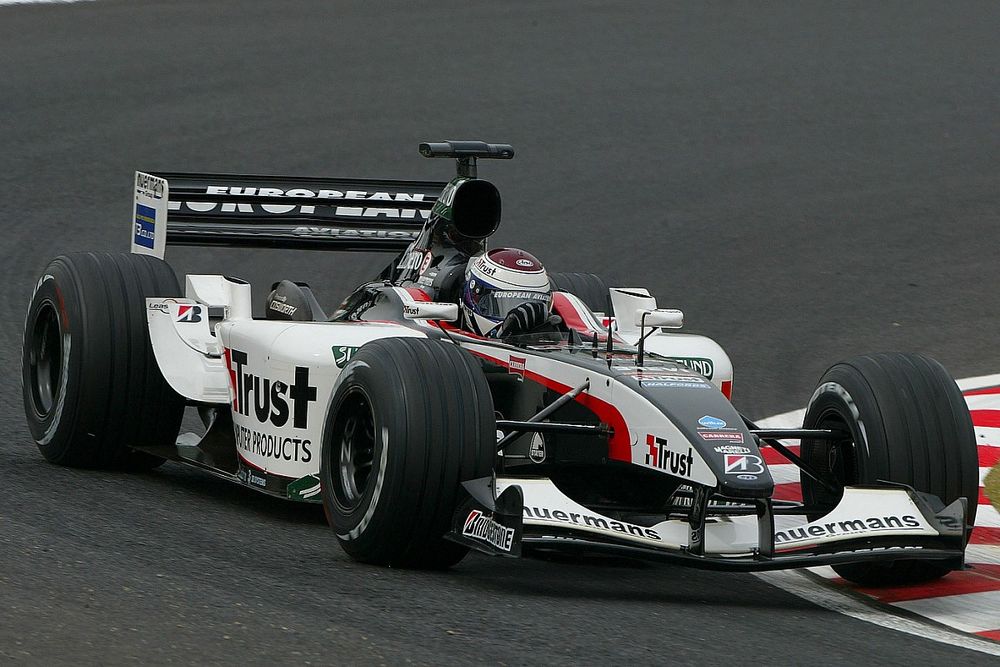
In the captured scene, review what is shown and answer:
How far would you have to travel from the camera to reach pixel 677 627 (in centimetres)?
541

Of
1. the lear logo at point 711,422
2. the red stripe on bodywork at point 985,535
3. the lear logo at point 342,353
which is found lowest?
the red stripe on bodywork at point 985,535

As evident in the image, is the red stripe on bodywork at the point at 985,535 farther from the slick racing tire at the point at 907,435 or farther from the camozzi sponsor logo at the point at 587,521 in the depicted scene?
the camozzi sponsor logo at the point at 587,521

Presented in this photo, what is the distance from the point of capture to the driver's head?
714 centimetres

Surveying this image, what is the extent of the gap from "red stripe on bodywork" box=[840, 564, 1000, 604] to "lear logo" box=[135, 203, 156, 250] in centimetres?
411

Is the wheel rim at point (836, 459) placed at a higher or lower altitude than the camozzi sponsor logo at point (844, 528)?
higher

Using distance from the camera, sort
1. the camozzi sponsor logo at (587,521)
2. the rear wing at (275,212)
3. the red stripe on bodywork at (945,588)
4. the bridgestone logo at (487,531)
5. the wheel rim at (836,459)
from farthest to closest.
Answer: the rear wing at (275,212), the wheel rim at (836,459), the red stripe on bodywork at (945,588), the camozzi sponsor logo at (587,521), the bridgestone logo at (487,531)

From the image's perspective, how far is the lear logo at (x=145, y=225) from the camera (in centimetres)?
862

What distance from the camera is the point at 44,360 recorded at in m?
8.30

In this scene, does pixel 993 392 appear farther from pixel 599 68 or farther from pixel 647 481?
pixel 599 68

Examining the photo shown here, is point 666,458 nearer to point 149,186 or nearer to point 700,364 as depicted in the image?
point 700,364

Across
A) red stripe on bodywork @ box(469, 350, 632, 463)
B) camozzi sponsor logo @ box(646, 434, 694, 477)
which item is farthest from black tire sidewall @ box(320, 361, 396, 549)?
camozzi sponsor logo @ box(646, 434, 694, 477)

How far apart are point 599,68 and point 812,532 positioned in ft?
46.4

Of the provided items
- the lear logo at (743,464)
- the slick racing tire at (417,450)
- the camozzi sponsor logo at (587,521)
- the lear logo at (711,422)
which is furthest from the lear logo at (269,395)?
the lear logo at (743,464)

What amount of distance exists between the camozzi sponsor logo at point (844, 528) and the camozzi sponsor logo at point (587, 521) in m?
0.48
